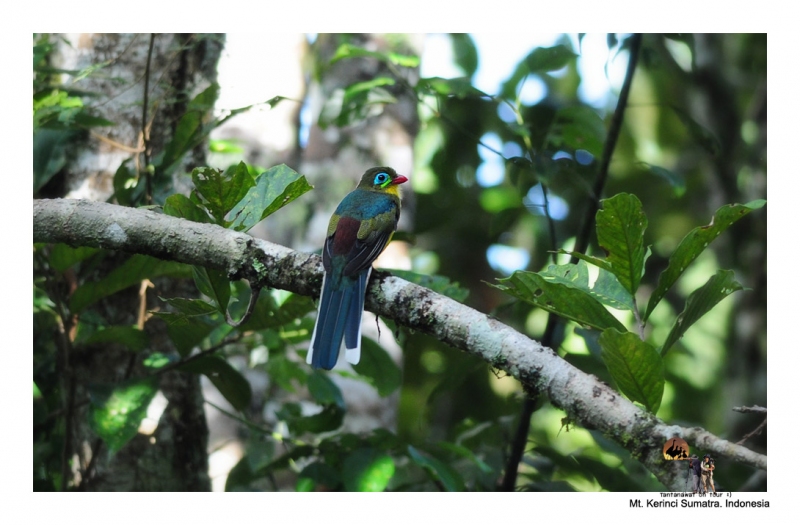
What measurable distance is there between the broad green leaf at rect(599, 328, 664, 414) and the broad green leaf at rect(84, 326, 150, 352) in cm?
184

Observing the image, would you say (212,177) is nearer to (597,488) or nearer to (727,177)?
(597,488)

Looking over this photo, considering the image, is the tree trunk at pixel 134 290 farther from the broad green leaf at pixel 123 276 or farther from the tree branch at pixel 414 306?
the tree branch at pixel 414 306

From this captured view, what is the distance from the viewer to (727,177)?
5.40 metres

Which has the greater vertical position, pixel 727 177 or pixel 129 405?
pixel 727 177

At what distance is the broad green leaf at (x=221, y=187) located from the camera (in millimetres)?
2129

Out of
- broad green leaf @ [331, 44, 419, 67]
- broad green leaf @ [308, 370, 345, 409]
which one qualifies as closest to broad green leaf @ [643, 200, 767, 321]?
broad green leaf @ [308, 370, 345, 409]

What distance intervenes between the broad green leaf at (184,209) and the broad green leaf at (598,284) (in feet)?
3.65

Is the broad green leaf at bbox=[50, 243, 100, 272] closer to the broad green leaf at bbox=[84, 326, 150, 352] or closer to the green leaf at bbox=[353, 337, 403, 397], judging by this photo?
the broad green leaf at bbox=[84, 326, 150, 352]

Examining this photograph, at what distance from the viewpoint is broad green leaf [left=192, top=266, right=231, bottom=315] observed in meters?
2.23

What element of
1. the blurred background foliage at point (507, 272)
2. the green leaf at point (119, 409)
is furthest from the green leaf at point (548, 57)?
the green leaf at point (119, 409)

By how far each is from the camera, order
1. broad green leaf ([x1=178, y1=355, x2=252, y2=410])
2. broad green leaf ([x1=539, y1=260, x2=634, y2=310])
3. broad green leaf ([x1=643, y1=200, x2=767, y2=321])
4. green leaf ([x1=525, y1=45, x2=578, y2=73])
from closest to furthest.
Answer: broad green leaf ([x1=643, y1=200, x2=767, y2=321]), broad green leaf ([x1=539, y1=260, x2=634, y2=310]), broad green leaf ([x1=178, y1=355, x2=252, y2=410]), green leaf ([x1=525, y1=45, x2=578, y2=73])

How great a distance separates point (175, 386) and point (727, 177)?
14.0 feet
